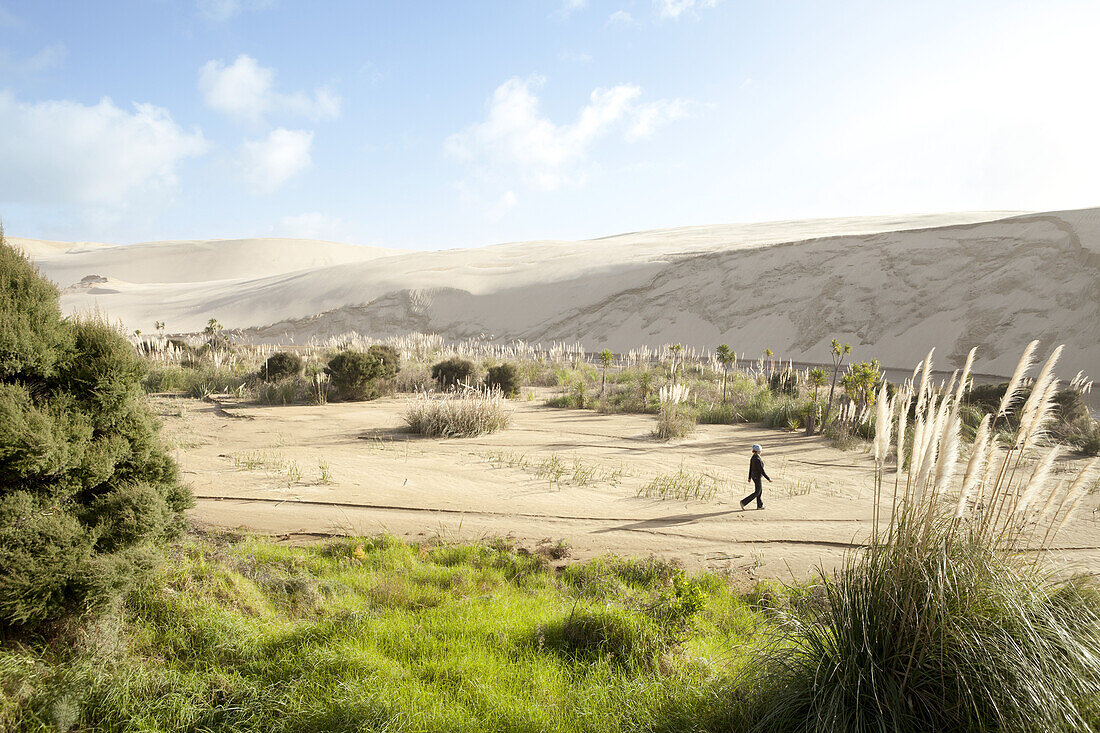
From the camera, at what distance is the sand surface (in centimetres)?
609

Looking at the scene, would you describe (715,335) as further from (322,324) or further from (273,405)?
(322,324)

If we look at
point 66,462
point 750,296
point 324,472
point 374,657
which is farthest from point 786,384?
point 750,296

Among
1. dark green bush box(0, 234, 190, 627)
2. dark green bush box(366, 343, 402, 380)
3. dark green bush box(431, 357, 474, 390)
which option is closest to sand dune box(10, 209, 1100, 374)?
dark green bush box(366, 343, 402, 380)

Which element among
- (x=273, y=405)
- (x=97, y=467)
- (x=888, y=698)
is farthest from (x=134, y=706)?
(x=273, y=405)

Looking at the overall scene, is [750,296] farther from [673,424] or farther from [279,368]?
[279,368]

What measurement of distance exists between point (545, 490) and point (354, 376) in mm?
9765

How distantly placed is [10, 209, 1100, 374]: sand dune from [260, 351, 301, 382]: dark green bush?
5249 mm

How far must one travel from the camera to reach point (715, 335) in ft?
120

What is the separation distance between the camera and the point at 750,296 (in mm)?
38125

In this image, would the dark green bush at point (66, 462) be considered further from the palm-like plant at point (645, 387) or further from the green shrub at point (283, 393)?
the green shrub at point (283, 393)

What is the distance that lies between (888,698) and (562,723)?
151 centimetres

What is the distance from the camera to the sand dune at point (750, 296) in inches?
1146

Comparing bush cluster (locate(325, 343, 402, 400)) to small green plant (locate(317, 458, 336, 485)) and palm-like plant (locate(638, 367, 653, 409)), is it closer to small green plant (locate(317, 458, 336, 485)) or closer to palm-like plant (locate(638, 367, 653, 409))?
small green plant (locate(317, 458, 336, 485))

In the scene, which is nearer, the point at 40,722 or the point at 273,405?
the point at 40,722
